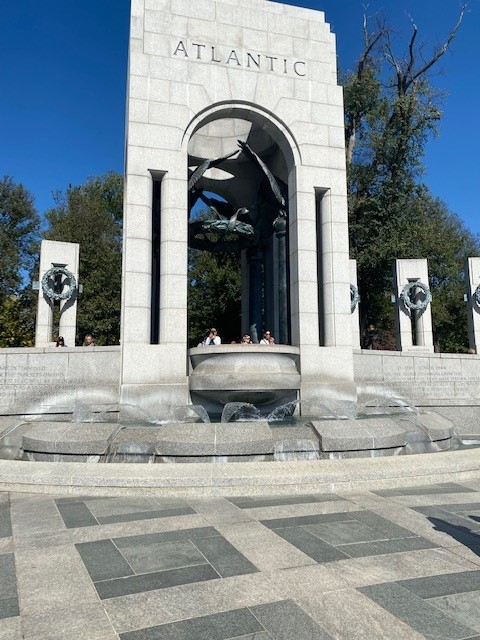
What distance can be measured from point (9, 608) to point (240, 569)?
1852mm

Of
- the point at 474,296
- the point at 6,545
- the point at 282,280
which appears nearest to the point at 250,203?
the point at 282,280

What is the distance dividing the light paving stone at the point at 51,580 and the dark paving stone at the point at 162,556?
1.50ft

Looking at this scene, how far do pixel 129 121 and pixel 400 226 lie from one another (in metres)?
27.0

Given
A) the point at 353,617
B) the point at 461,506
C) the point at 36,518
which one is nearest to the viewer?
the point at 353,617

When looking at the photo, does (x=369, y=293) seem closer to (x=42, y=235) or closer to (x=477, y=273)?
(x=477, y=273)

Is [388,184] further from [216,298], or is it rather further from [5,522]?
[5,522]

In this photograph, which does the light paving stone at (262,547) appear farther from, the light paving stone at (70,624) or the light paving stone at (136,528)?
the light paving stone at (70,624)

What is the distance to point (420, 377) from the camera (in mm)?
17703

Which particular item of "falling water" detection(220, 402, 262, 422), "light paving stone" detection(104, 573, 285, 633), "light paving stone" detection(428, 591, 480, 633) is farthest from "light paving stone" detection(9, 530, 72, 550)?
"falling water" detection(220, 402, 262, 422)

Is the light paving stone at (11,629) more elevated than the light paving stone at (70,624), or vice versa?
the light paving stone at (11,629)

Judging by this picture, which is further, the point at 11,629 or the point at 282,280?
the point at 282,280

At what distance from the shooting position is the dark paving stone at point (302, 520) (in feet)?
17.8

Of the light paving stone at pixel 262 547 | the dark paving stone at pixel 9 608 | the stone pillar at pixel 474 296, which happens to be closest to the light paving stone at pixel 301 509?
the light paving stone at pixel 262 547

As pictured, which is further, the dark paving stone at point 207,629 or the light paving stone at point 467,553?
the light paving stone at point 467,553
